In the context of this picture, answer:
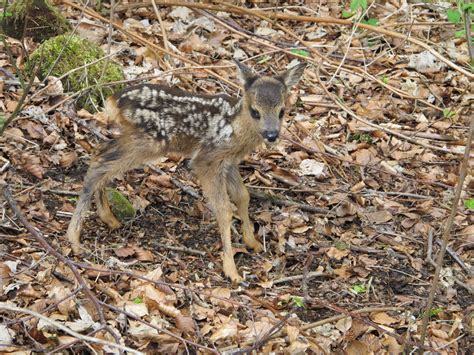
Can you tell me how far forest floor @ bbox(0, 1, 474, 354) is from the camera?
566cm

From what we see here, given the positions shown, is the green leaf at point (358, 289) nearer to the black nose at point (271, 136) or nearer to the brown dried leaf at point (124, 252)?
the black nose at point (271, 136)

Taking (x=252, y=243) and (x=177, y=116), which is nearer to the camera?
(x=177, y=116)

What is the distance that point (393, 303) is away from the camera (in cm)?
651

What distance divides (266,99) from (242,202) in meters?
0.91

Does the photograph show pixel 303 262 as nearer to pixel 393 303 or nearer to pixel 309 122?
pixel 393 303

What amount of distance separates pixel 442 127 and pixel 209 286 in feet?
13.4

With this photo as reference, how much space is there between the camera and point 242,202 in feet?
23.0

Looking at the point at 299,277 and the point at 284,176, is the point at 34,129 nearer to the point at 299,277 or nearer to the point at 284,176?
the point at 284,176

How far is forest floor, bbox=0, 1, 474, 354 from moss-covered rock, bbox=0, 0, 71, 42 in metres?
0.16

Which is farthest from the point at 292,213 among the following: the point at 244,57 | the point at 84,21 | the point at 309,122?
the point at 84,21

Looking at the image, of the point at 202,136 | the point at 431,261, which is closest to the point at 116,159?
the point at 202,136

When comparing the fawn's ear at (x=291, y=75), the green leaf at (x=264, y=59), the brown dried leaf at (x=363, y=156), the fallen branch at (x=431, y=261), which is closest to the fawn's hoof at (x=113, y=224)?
the fawn's ear at (x=291, y=75)

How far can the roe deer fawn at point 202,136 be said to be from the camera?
6.64m

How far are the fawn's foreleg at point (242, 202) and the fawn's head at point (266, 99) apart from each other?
515 millimetres
